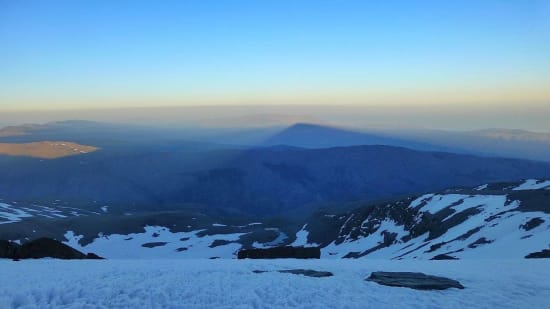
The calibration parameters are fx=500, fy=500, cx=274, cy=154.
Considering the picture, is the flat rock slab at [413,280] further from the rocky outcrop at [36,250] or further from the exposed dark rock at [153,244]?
the exposed dark rock at [153,244]

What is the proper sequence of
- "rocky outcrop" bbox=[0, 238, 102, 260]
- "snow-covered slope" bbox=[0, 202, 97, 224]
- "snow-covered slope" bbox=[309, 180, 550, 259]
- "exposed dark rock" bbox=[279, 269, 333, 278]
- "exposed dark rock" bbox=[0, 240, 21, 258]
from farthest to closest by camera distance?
"snow-covered slope" bbox=[0, 202, 97, 224] < "snow-covered slope" bbox=[309, 180, 550, 259] < "rocky outcrop" bbox=[0, 238, 102, 260] < "exposed dark rock" bbox=[0, 240, 21, 258] < "exposed dark rock" bbox=[279, 269, 333, 278]

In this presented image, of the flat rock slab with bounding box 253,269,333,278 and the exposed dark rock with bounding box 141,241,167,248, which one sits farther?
the exposed dark rock with bounding box 141,241,167,248

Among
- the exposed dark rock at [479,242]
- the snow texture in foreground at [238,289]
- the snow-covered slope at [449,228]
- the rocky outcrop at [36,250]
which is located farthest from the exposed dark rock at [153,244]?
the snow texture in foreground at [238,289]

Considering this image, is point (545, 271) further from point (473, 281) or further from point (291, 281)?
point (291, 281)

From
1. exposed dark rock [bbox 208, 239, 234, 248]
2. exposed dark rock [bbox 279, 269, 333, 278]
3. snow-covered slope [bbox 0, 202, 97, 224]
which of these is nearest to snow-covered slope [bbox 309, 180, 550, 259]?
exposed dark rock [bbox 208, 239, 234, 248]

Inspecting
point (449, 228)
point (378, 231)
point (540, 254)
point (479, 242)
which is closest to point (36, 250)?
point (540, 254)

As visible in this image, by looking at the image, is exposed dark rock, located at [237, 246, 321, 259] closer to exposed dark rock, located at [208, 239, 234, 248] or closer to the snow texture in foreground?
the snow texture in foreground
